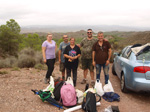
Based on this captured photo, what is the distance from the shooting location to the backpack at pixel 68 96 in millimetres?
3957

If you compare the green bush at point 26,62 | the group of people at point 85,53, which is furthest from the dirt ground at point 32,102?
the green bush at point 26,62

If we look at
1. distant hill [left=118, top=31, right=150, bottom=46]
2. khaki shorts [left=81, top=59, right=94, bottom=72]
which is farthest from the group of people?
distant hill [left=118, top=31, right=150, bottom=46]

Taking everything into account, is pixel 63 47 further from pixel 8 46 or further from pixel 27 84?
pixel 8 46

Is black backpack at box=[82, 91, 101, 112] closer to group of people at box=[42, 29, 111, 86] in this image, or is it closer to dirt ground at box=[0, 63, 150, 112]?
dirt ground at box=[0, 63, 150, 112]

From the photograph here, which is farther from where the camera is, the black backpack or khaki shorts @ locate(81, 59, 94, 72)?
khaki shorts @ locate(81, 59, 94, 72)

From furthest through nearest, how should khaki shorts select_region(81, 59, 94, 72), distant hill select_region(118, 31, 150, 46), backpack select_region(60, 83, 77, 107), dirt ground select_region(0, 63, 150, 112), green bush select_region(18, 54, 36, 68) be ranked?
distant hill select_region(118, 31, 150, 46), green bush select_region(18, 54, 36, 68), khaki shorts select_region(81, 59, 94, 72), backpack select_region(60, 83, 77, 107), dirt ground select_region(0, 63, 150, 112)

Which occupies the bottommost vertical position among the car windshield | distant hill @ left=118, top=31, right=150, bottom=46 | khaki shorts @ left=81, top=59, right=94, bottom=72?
distant hill @ left=118, top=31, right=150, bottom=46

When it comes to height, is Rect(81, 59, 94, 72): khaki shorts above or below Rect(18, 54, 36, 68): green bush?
above

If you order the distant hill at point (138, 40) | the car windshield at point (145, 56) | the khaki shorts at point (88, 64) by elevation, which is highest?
the car windshield at point (145, 56)

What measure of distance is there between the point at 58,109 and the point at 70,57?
71.4 inches

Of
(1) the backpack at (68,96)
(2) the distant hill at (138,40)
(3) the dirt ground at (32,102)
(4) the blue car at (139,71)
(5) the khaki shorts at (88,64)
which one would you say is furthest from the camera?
(2) the distant hill at (138,40)

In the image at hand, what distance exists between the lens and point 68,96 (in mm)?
3998

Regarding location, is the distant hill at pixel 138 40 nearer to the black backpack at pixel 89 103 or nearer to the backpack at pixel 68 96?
the backpack at pixel 68 96

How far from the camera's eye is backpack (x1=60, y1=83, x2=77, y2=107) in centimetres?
396
